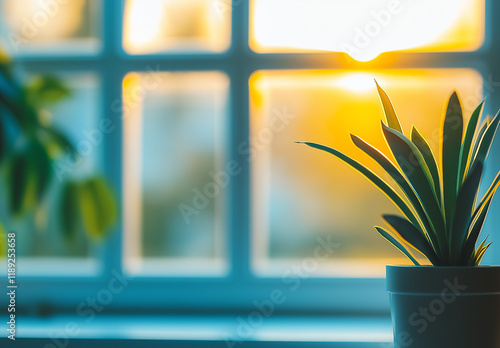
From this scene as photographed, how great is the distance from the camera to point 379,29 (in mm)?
1609

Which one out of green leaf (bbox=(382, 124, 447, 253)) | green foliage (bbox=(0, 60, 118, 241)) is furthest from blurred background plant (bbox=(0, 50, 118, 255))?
green leaf (bbox=(382, 124, 447, 253))

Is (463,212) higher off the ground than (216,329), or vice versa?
(463,212)

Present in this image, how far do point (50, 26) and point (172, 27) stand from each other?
342 millimetres

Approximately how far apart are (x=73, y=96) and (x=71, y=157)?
0.17 m

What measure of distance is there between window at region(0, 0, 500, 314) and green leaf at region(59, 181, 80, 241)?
4 cm

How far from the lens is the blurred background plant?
1.66 metres

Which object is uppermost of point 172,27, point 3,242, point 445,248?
point 172,27

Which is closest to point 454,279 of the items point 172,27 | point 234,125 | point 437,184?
point 437,184

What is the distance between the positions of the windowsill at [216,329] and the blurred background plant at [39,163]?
27cm

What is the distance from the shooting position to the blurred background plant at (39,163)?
65.5 inches

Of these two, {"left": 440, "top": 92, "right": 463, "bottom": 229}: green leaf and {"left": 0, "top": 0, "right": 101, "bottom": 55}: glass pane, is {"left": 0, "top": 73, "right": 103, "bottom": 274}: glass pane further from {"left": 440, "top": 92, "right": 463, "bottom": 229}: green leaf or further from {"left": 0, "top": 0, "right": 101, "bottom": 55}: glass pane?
{"left": 440, "top": 92, "right": 463, "bottom": 229}: green leaf

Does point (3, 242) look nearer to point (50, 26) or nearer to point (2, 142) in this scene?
point (2, 142)

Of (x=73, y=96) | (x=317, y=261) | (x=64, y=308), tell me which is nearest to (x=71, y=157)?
(x=73, y=96)

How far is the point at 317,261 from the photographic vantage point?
164cm
